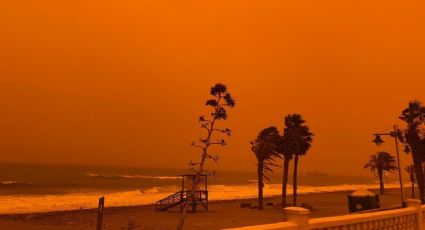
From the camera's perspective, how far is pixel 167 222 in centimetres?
3494

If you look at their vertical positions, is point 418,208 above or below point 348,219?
above

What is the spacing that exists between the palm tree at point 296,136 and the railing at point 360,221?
33.1 meters

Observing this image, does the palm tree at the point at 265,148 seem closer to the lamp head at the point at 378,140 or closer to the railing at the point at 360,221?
the lamp head at the point at 378,140

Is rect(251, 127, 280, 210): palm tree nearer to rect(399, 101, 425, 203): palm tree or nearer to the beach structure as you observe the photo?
the beach structure

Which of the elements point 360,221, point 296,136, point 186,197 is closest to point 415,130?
point 296,136

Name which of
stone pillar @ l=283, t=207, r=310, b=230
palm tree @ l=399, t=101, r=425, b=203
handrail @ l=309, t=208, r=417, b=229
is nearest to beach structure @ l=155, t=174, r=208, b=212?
palm tree @ l=399, t=101, r=425, b=203

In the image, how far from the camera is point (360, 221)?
239 inches

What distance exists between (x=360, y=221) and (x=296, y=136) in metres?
35.9

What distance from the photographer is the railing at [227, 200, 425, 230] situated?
16.4ft

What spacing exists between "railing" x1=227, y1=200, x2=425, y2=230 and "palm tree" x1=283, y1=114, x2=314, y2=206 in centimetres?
3308

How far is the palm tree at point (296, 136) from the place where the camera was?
136ft

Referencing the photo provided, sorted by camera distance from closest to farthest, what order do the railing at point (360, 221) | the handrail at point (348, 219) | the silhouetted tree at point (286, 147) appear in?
the railing at point (360, 221)
the handrail at point (348, 219)
the silhouetted tree at point (286, 147)

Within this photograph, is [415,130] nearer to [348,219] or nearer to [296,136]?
[296,136]

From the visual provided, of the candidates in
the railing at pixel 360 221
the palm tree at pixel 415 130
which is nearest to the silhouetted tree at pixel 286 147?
the palm tree at pixel 415 130
